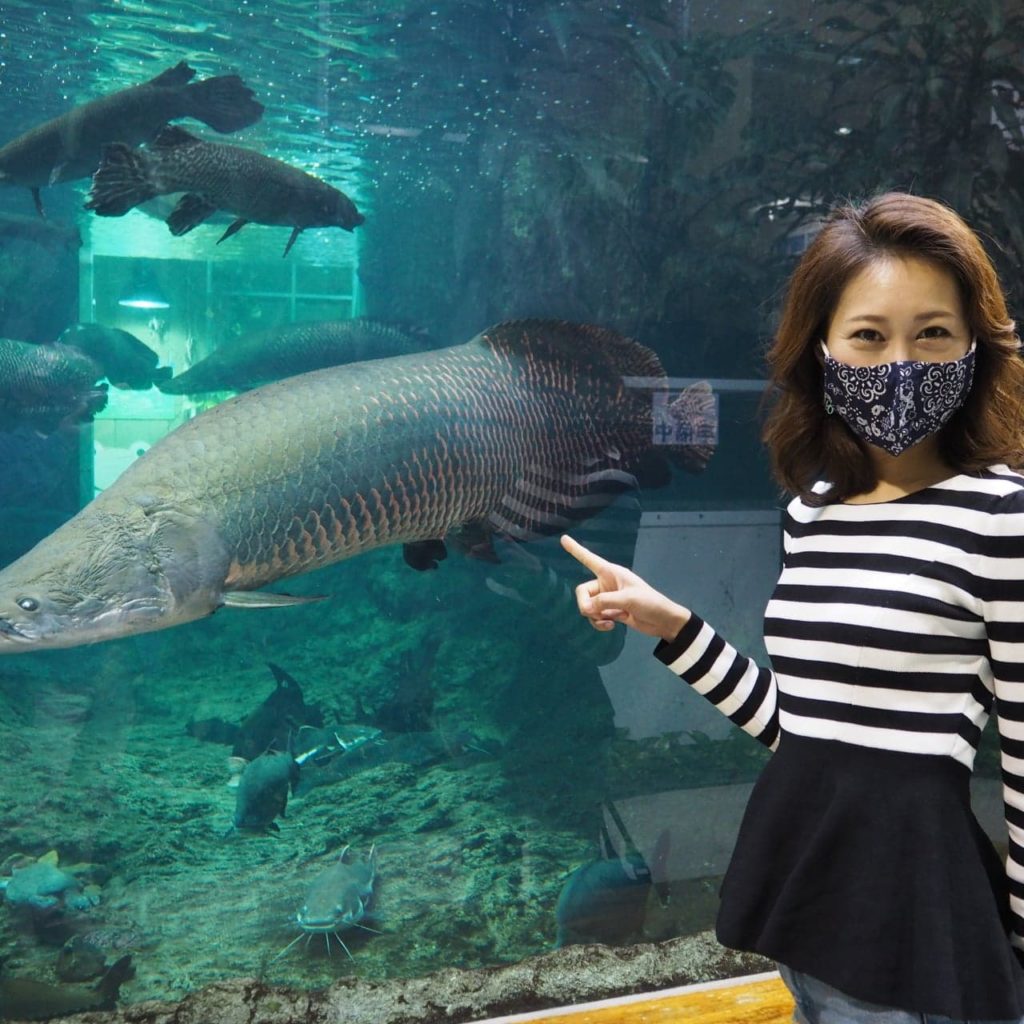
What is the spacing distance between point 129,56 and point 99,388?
97cm

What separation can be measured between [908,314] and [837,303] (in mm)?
105

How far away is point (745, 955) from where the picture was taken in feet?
9.38

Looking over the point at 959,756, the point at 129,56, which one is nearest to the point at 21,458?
the point at 129,56

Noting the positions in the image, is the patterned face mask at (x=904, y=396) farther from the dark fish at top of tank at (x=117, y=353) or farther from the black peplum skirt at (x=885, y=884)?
the dark fish at top of tank at (x=117, y=353)

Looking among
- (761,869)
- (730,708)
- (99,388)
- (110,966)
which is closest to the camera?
(761,869)

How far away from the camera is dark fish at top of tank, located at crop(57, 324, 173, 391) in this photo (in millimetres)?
2703

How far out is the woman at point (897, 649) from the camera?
1196 millimetres

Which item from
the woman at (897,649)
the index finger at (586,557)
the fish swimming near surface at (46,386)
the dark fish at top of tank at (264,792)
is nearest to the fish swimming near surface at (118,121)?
the fish swimming near surface at (46,386)

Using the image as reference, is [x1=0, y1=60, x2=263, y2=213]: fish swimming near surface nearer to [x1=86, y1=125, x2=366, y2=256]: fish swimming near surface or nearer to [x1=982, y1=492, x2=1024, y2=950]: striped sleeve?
[x1=86, y1=125, x2=366, y2=256]: fish swimming near surface

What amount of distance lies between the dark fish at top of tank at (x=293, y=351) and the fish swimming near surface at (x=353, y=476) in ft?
0.68

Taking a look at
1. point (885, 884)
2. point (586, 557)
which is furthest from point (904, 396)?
point (885, 884)

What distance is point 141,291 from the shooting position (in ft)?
8.97

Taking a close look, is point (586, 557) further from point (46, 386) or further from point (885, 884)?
point (46, 386)

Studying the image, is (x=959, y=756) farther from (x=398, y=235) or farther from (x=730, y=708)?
(x=398, y=235)
